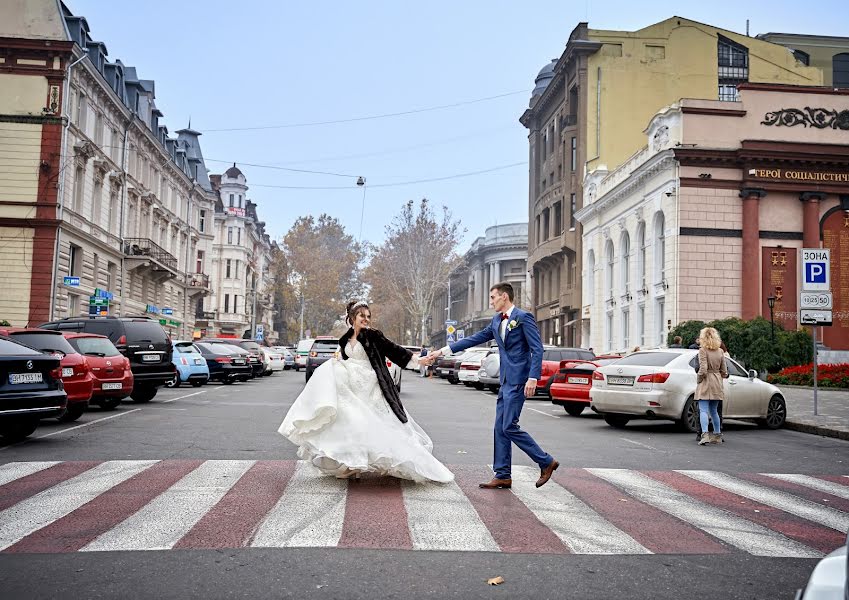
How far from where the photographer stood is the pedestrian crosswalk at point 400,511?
19.0ft

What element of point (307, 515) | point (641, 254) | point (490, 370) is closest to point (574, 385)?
point (490, 370)

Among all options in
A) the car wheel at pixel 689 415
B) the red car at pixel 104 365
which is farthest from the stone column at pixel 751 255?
the red car at pixel 104 365

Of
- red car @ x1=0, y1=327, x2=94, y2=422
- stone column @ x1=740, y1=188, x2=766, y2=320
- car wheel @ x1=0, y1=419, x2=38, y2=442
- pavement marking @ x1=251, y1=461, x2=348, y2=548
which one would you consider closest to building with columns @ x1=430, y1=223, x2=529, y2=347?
stone column @ x1=740, y1=188, x2=766, y2=320

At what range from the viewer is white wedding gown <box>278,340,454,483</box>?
7.76 meters

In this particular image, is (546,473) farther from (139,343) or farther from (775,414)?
(139,343)

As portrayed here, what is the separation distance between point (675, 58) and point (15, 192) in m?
36.7

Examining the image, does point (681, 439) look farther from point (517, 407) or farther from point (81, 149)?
point (81, 149)

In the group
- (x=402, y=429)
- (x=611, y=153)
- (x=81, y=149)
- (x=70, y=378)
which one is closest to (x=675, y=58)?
(x=611, y=153)

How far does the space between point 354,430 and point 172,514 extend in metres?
1.87

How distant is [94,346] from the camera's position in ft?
53.9

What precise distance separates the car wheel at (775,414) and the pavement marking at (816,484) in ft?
22.3

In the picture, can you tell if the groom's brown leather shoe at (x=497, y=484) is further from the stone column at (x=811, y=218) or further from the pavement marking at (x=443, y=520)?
the stone column at (x=811, y=218)

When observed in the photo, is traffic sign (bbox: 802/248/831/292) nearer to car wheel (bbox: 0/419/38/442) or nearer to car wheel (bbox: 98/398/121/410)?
car wheel (bbox: 98/398/121/410)

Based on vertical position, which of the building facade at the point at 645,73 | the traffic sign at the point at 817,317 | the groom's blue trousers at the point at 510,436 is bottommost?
the groom's blue trousers at the point at 510,436
